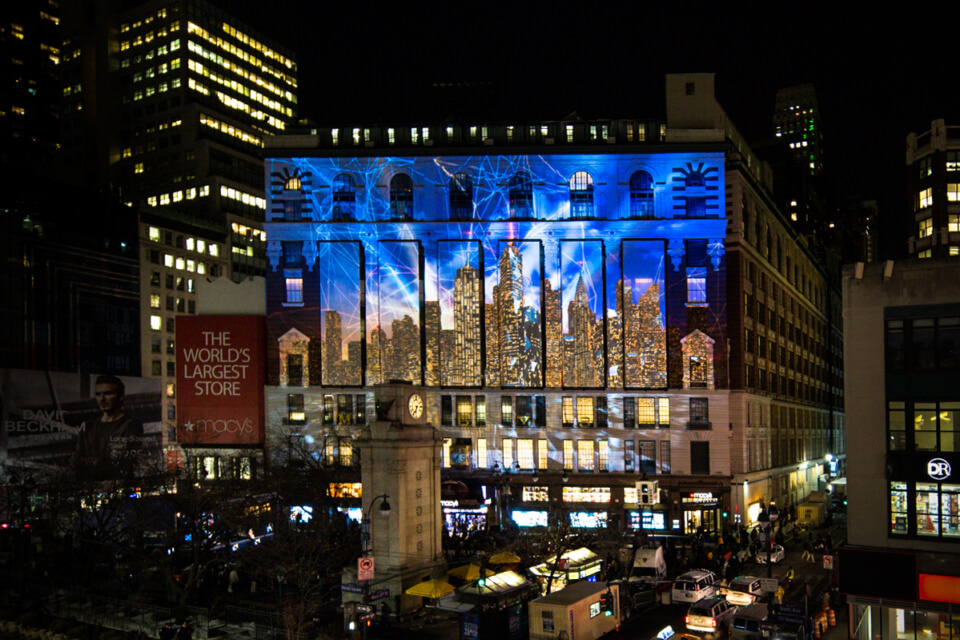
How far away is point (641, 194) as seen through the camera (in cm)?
7794

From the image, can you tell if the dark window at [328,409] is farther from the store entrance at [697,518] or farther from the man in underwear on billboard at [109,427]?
the store entrance at [697,518]

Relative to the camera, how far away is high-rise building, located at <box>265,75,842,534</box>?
75.2m

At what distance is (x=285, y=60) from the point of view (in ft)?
626

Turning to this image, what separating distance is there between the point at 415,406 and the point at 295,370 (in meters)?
37.1

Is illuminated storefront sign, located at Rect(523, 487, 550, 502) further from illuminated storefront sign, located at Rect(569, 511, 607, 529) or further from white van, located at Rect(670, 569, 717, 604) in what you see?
white van, located at Rect(670, 569, 717, 604)

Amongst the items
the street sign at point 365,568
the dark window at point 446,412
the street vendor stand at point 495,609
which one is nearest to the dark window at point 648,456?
the dark window at point 446,412

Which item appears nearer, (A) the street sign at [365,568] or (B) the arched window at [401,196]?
(A) the street sign at [365,568]

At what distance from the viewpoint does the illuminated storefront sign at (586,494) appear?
74.3 meters

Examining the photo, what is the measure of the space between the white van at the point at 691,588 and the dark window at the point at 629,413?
3021 cm

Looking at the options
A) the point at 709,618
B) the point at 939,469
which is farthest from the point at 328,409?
the point at 939,469

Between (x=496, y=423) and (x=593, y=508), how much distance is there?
10811 mm

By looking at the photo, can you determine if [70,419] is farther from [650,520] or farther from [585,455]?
[650,520]

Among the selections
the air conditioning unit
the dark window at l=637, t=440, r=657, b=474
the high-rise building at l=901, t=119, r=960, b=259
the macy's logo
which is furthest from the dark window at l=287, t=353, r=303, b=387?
the high-rise building at l=901, t=119, r=960, b=259

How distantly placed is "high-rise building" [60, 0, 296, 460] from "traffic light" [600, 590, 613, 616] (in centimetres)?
11235
